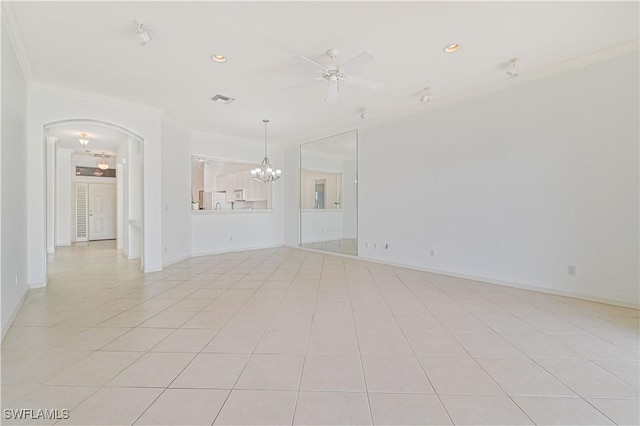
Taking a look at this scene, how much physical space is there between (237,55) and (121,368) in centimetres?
320

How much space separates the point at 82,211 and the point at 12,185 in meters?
8.05

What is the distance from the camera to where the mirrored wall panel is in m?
7.81

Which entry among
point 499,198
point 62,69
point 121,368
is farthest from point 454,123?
point 62,69

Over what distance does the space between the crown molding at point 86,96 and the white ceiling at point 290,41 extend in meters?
0.13

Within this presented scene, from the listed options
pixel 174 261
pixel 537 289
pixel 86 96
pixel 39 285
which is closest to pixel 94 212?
pixel 174 261

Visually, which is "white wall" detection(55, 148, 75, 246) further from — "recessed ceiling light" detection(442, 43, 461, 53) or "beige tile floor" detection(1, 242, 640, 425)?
"recessed ceiling light" detection(442, 43, 461, 53)

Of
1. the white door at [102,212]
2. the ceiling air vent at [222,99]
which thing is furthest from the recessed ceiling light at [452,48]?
the white door at [102,212]

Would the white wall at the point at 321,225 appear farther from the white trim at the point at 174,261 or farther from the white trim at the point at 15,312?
the white trim at the point at 15,312

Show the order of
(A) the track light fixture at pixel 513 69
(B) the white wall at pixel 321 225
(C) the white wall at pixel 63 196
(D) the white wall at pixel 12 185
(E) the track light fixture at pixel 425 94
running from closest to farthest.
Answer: (D) the white wall at pixel 12 185 → (A) the track light fixture at pixel 513 69 → (E) the track light fixture at pixel 425 94 → (B) the white wall at pixel 321 225 → (C) the white wall at pixel 63 196

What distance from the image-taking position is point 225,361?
212 cm

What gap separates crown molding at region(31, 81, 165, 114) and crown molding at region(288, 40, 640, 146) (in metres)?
3.93

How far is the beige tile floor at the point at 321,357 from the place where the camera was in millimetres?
1610

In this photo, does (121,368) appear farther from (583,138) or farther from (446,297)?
(583,138)

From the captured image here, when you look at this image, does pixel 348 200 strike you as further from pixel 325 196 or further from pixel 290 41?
pixel 290 41
